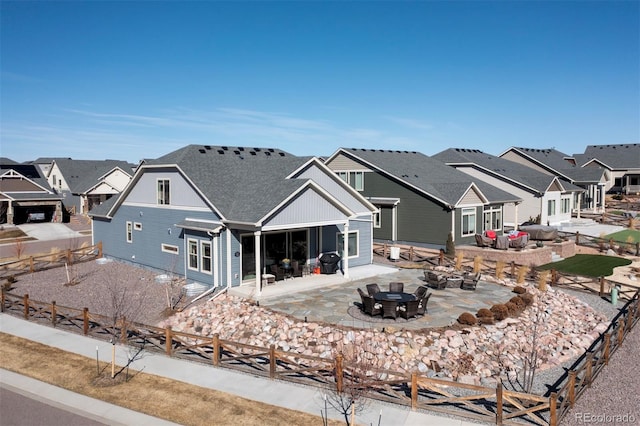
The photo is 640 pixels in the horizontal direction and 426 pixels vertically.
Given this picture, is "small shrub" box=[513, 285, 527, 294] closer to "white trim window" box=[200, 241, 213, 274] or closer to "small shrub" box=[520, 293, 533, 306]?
"small shrub" box=[520, 293, 533, 306]

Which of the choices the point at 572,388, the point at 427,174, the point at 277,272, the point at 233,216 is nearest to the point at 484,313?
the point at 572,388

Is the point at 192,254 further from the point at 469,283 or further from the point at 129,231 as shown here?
the point at 469,283

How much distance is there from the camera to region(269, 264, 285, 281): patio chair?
79.0 feet

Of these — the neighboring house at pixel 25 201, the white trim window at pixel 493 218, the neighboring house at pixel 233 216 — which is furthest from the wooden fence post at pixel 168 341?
the neighboring house at pixel 25 201

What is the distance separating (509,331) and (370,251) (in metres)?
12.5

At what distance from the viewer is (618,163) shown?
7225 cm

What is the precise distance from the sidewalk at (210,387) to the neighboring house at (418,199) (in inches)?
872

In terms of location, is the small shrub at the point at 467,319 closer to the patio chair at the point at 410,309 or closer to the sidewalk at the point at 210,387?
the patio chair at the point at 410,309

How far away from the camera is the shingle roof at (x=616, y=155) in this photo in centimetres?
7112

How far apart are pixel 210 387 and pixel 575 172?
54.1 metres

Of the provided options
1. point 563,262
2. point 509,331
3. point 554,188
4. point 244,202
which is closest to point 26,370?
point 244,202

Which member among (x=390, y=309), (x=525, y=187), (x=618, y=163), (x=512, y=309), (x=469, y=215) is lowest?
(x=512, y=309)

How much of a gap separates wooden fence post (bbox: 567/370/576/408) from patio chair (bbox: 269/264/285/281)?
1433 cm

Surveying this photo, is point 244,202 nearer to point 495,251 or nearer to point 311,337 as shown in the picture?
point 311,337
